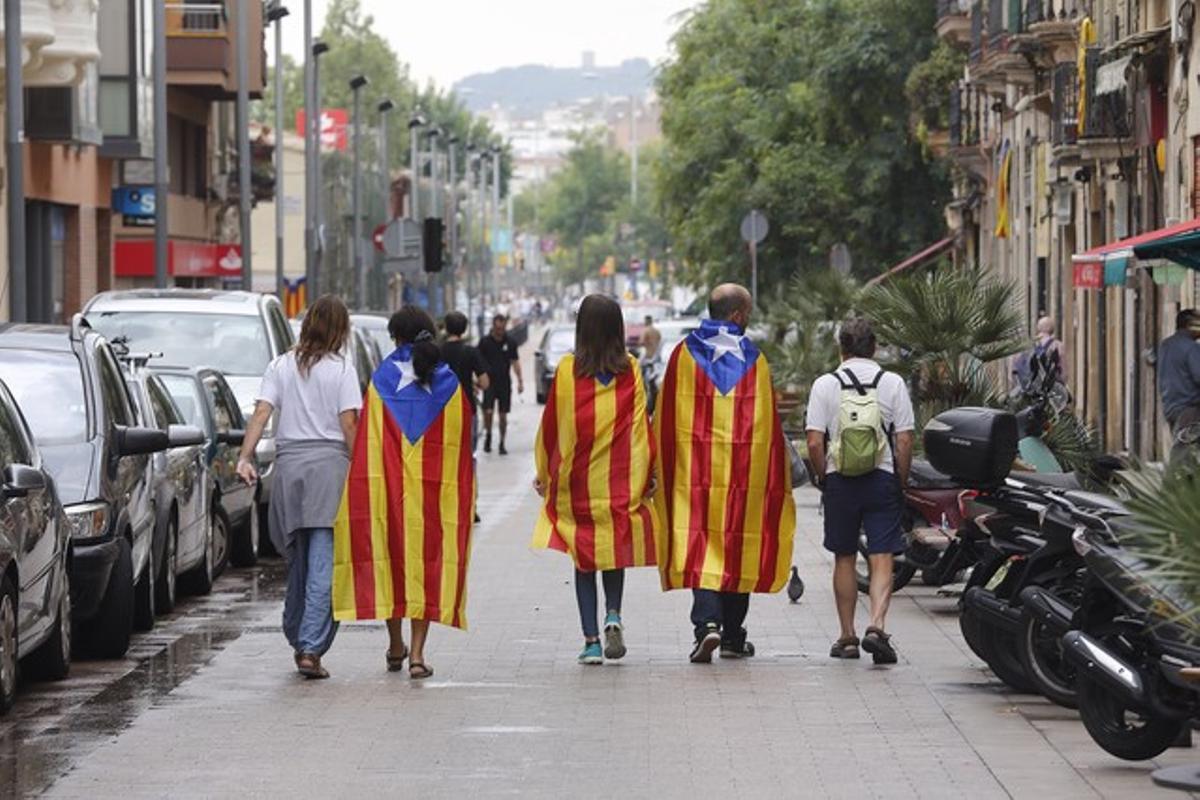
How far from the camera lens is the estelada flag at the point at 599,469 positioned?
47.4 ft

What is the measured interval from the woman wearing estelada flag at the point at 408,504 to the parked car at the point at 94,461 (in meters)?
1.33

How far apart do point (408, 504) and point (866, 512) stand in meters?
2.13

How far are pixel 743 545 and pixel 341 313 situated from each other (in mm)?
2189

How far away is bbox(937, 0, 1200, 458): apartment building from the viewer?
1262 inches

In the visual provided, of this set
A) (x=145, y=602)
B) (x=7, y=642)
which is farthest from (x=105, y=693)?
(x=145, y=602)

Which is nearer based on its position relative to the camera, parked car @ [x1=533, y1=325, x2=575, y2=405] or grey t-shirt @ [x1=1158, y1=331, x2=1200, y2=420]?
grey t-shirt @ [x1=1158, y1=331, x2=1200, y2=420]

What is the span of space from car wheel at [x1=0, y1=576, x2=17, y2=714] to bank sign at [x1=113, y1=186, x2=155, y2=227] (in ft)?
128

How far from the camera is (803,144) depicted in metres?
60.0

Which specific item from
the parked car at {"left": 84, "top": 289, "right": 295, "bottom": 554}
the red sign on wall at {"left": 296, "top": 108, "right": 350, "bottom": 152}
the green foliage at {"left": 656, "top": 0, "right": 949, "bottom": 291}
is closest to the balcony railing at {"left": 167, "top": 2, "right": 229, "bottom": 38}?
the green foliage at {"left": 656, "top": 0, "right": 949, "bottom": 291}

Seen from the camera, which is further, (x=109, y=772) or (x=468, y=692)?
(x=468, y=692)

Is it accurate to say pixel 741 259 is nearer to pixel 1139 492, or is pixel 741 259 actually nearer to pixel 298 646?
pixel 298 646

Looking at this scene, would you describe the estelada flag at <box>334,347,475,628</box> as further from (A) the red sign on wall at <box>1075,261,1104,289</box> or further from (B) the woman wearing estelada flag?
(A) the red sign on wall at <box>1075,261,1104,289</box>

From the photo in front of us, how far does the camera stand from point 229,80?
59094 millimetres

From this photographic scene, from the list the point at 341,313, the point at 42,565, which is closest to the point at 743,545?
the point at 341,313
